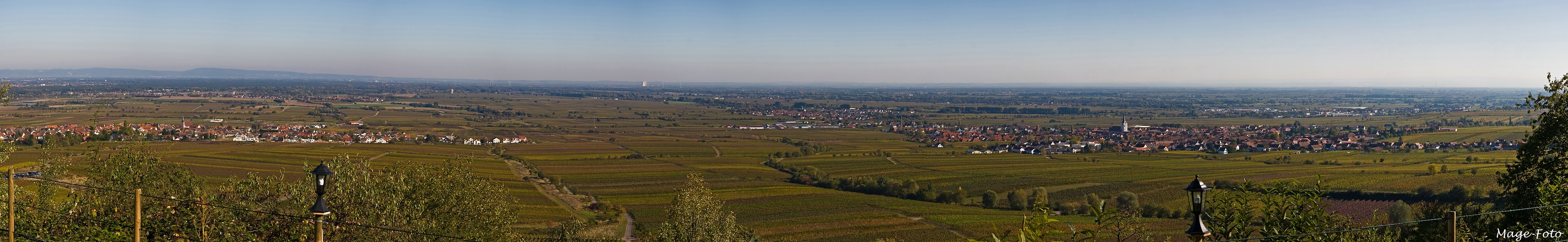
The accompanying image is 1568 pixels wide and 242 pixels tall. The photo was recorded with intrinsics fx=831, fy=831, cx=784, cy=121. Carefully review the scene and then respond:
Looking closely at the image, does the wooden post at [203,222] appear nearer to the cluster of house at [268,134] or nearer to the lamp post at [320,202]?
the lamp post at [320,202]

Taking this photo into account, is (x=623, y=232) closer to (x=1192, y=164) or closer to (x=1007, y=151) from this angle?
(x=1192, y=164)

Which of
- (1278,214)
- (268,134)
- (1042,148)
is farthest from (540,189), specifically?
(1042,148)

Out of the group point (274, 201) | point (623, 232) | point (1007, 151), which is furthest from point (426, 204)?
point (1007, 151)

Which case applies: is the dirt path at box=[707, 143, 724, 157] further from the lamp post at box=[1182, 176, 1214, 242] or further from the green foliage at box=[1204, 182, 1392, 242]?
the lamp post at box=[1182, 176, 1214, 242]

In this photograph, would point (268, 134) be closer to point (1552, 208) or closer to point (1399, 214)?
point (1399, 214)

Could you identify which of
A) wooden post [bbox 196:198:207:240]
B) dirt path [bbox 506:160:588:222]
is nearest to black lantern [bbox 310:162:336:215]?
wooden post [bbox 196:198:207:240]

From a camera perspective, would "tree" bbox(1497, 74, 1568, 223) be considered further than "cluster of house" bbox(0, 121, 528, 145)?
No

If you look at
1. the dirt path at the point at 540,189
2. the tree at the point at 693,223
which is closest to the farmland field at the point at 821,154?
the dirt path at the point at 540,189
